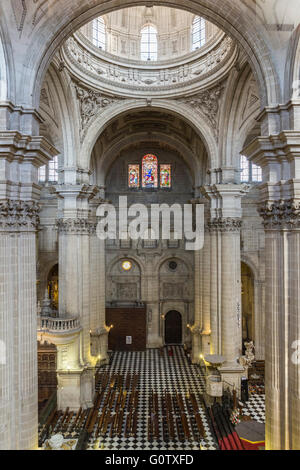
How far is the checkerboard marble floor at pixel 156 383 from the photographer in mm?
13305

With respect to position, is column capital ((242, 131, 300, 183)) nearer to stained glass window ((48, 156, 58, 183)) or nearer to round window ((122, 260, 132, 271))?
stained glass window ((48, 156, 58, 183))

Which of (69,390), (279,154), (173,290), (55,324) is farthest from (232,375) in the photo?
(279,154)

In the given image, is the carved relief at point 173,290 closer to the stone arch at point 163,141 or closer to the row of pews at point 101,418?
the stone arch at point 163,141

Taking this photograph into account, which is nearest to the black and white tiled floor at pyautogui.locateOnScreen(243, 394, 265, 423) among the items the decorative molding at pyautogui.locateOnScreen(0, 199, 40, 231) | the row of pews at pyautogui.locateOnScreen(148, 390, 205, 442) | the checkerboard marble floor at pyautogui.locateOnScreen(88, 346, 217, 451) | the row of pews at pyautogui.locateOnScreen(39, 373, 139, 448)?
the checkerboard marble floor at pyautogui.locateOnScreen(88, 346, 217, 451)

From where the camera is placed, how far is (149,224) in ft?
82.6

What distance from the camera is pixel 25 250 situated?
8.27m

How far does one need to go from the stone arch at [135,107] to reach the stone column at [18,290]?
877cm

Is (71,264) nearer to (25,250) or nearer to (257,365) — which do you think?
(25,250)

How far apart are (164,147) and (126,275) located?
1029cm

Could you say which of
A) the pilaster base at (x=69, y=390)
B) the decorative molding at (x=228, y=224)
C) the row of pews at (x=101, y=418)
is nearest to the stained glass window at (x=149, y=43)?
the decorative molding at (x=228, y=224)

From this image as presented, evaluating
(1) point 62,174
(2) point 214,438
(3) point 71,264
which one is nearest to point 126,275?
(3) point 71,264
